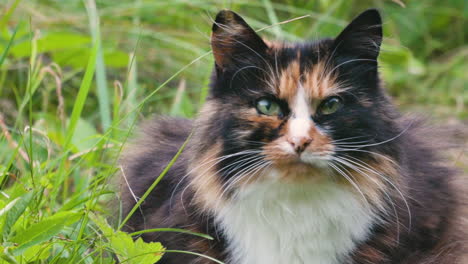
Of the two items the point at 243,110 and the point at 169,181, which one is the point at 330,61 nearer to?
the point at 243,110

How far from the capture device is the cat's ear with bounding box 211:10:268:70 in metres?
2.33

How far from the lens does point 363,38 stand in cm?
237

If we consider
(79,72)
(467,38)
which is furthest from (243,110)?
(467,38)

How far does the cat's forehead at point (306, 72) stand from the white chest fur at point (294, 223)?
29cm

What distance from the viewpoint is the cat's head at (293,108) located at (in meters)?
2.18

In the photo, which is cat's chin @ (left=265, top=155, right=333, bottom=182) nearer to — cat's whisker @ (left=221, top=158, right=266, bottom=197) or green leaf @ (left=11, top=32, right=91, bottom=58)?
cat's whisker @ (left=221, top=158, right=266, bottom=197)

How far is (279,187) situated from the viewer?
7.45 feet

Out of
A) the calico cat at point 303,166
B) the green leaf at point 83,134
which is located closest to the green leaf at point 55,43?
the green leaf at point 83,134

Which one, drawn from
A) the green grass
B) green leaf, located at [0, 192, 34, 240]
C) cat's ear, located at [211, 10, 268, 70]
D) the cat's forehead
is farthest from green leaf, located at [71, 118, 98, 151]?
the cat's forehead

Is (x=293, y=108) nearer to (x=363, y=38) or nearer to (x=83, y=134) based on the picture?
(x=363, y=38)

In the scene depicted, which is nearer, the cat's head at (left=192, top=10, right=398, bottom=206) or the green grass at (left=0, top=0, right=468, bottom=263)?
the cat's head at (left=192, top=10, right=398, bottom=206)

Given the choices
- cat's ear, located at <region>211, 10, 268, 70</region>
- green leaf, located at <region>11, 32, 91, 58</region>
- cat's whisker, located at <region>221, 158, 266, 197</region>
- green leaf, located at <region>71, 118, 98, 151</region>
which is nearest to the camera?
cat's whisker, located at <region>221, 158, 266, 197</region>

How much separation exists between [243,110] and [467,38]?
397cm

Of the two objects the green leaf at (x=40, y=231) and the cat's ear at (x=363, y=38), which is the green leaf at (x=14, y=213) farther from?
the cat's ear at (x=363, y=38)
